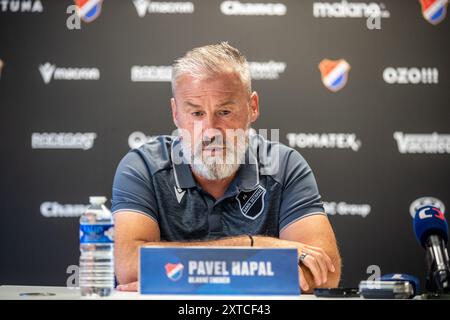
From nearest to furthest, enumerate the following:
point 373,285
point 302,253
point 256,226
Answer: point 373,285
point 302,253
point 256,226

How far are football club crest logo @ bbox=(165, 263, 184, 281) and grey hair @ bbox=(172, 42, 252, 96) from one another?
1.29 meters

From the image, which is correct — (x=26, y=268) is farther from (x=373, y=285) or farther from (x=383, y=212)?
(x=373, y=285)

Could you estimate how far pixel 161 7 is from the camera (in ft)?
14.5

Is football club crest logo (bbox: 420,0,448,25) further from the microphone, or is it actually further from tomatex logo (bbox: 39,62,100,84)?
the microphone

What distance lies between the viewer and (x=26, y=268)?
4.24m

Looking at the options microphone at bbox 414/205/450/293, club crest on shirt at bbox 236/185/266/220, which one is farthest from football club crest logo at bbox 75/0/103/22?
microphone at bbox 414/205/450/293

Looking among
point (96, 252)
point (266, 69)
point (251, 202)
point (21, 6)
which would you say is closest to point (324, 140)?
point (266, 69)

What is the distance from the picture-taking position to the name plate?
67.7 inches

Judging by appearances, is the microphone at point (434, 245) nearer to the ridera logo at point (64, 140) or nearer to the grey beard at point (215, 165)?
the grey beard at point (215, 165)

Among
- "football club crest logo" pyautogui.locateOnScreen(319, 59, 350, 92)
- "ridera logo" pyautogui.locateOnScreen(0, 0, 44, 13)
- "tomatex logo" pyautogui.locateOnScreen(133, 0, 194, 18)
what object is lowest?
"football club crest logo" pyautogui.locateOnScreen(319, 59, 350, 92)

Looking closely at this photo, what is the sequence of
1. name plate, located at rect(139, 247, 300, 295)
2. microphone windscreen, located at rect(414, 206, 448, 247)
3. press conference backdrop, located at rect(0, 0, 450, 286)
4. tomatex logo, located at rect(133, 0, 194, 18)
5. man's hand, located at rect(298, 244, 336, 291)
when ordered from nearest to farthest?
name plate, located at rect(139, 247, 300, 295)
microphone windscreen, located at rect(414, 206, 448, 247)
man's hand, located at rect(298, 244, 336, 291)
press conference backdrop, located at rect(0, 0, 450, 286)
tomatex logo, located at rect(133, 0, 194, 18)

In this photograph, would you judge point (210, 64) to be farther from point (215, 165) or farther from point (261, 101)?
point (261, 101)
